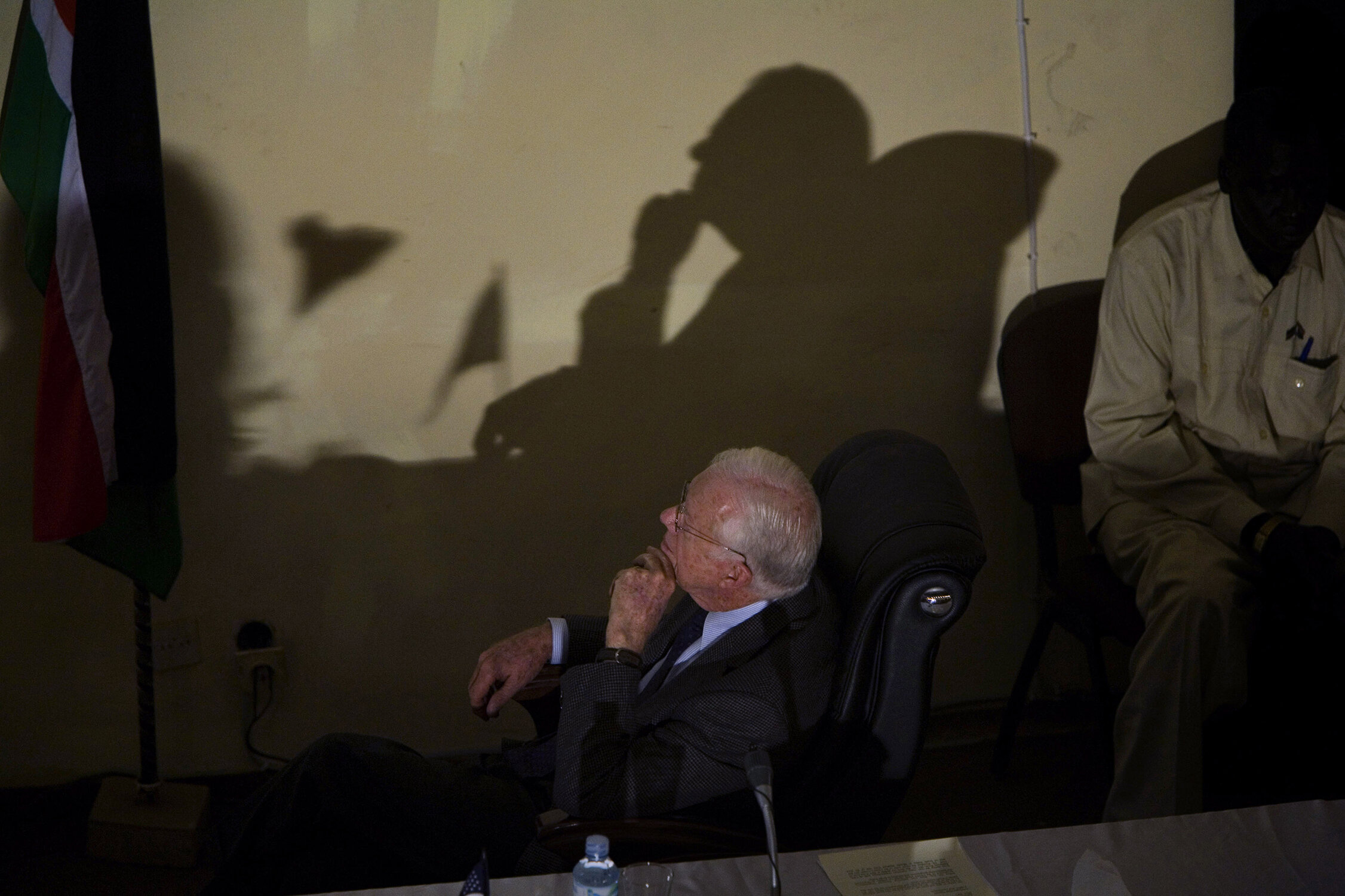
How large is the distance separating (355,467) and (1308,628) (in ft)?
7.00

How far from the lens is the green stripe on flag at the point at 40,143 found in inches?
81.1

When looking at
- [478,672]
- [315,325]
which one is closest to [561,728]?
[478,672]

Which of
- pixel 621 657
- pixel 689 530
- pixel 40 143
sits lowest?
pixel 621 657

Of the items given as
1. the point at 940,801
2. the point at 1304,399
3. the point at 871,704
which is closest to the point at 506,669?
the point at 871,704

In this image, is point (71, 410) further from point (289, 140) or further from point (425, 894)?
point (425, 894)

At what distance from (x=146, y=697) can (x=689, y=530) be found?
4.62 ft

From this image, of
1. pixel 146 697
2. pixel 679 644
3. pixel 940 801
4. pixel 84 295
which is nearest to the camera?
pixel 679 644

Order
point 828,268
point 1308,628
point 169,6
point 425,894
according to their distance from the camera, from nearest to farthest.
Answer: point 425,894, point 1308,628, point 169,6, point 828,268

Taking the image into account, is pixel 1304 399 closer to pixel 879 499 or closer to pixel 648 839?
pixel 879 499

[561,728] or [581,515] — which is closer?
[561,728]

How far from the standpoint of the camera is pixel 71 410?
213 centimetres

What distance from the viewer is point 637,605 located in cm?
190

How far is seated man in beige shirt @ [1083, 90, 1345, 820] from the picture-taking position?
2.39 m

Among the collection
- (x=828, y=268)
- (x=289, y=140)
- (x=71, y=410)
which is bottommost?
(x=71, y=410)
